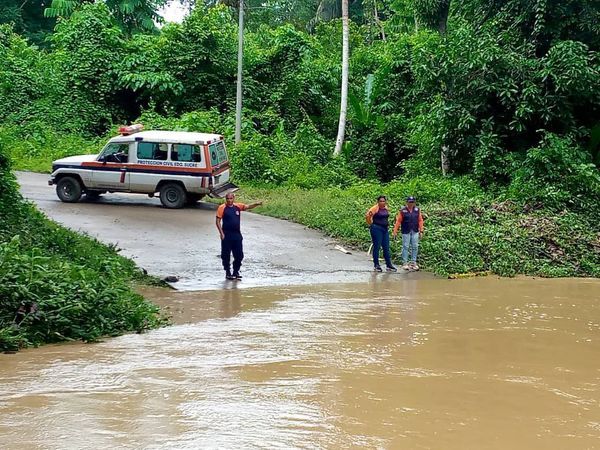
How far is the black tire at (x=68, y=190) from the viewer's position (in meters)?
21.2

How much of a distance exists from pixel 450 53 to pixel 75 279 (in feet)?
50.9

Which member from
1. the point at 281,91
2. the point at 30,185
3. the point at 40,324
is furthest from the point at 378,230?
the point at 281,91

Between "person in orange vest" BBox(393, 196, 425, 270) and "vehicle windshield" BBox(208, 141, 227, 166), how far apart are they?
6.20 metres

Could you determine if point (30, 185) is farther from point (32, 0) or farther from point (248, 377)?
point (32, 0)

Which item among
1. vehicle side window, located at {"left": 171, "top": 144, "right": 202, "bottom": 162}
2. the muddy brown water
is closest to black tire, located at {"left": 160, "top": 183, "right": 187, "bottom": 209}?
vehicle side window, located at {"left": 171, "top": 144, "right": 202, "bottom": 162}

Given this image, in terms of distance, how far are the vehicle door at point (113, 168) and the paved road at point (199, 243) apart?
582mm

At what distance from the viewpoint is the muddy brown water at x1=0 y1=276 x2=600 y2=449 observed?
6434 millimetres

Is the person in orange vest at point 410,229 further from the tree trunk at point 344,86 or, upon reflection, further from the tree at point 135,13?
the tree at point 135,13

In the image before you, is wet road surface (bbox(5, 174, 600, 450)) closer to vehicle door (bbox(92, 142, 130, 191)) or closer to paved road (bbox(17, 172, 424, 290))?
paved road (bbox(17, 172, 424, 290))

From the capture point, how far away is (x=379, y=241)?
16141 mm

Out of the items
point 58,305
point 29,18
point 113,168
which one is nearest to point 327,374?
point 58,305

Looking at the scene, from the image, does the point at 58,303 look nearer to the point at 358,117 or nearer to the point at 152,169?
the point at 152,169

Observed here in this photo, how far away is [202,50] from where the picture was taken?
3266cm

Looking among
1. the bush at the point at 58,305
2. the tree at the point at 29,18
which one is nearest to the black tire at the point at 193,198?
the bush at the point at 58,305
